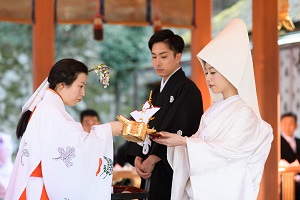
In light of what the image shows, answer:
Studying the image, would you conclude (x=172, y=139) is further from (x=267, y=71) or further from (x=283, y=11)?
(x=283, y=11)

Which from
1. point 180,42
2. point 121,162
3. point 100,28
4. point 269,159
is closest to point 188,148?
point 180,42

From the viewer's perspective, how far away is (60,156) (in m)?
3.93

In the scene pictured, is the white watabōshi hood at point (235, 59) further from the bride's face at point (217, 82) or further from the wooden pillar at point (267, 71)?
the wooden pillar at point (267, 71)

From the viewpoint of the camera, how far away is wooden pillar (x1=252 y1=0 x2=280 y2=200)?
6605mm

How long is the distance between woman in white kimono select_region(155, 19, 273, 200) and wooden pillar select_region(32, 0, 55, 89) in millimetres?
3260

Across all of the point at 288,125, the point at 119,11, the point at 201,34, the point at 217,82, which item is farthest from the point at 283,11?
the point at 217,82

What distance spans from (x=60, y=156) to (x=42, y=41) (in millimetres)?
3456

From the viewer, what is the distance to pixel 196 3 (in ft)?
26.0

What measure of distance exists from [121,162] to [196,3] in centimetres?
236

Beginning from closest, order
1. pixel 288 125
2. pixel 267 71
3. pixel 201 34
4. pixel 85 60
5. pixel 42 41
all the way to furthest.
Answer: pixel 267 71 < pixel 42 41 < pixel 201 34 < pixel 288 125 < pixel 85 60

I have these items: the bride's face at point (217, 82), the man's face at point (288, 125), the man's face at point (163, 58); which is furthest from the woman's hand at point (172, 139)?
the man's face at point (288, 125)

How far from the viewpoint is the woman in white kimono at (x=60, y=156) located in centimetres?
394

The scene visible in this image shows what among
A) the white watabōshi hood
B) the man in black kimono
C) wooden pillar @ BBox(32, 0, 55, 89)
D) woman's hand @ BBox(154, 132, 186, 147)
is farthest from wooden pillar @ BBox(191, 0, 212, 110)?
woman's hand @ BBox(154, 132, 186, 147)

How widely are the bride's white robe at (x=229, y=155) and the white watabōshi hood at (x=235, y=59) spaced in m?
0.11
